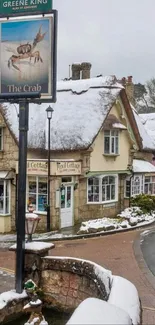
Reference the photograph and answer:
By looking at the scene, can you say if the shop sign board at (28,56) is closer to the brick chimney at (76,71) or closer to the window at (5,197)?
the window at (5,197)

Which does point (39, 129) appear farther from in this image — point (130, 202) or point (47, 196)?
point (130, 202)

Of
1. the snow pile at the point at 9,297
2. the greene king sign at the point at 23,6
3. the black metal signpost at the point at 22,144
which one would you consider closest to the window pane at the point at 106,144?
the black metal signpost at the point at 22,144

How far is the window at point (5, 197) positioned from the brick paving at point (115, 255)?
468cm

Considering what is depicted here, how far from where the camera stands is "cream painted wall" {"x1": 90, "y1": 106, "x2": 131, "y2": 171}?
23.7m

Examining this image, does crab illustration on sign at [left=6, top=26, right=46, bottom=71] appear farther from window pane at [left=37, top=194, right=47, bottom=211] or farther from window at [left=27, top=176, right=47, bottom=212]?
window pane at [left=37, top=194, right=47, bottom=211]

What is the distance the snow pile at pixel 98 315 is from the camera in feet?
10.9

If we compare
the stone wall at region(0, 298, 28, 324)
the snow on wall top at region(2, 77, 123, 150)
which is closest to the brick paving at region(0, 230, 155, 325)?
the stone wall at region(0, 298, 28, 324)

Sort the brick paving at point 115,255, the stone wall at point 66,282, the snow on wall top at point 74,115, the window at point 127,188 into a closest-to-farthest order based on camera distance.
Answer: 1. the stone wall at point 66,282
2. the brick paving at point 115,255
3. the snow on wall top at point 74,115
4. the window at point 127,188

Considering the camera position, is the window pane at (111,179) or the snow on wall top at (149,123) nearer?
the window pane at (111,179)

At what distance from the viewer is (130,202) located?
86.8 ft

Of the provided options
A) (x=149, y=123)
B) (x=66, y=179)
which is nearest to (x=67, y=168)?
(x=66, y=179)

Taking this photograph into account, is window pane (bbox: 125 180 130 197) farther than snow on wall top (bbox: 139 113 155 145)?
No

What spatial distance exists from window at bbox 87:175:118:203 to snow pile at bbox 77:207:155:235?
4.15 feet

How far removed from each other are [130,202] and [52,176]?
23.4ft
